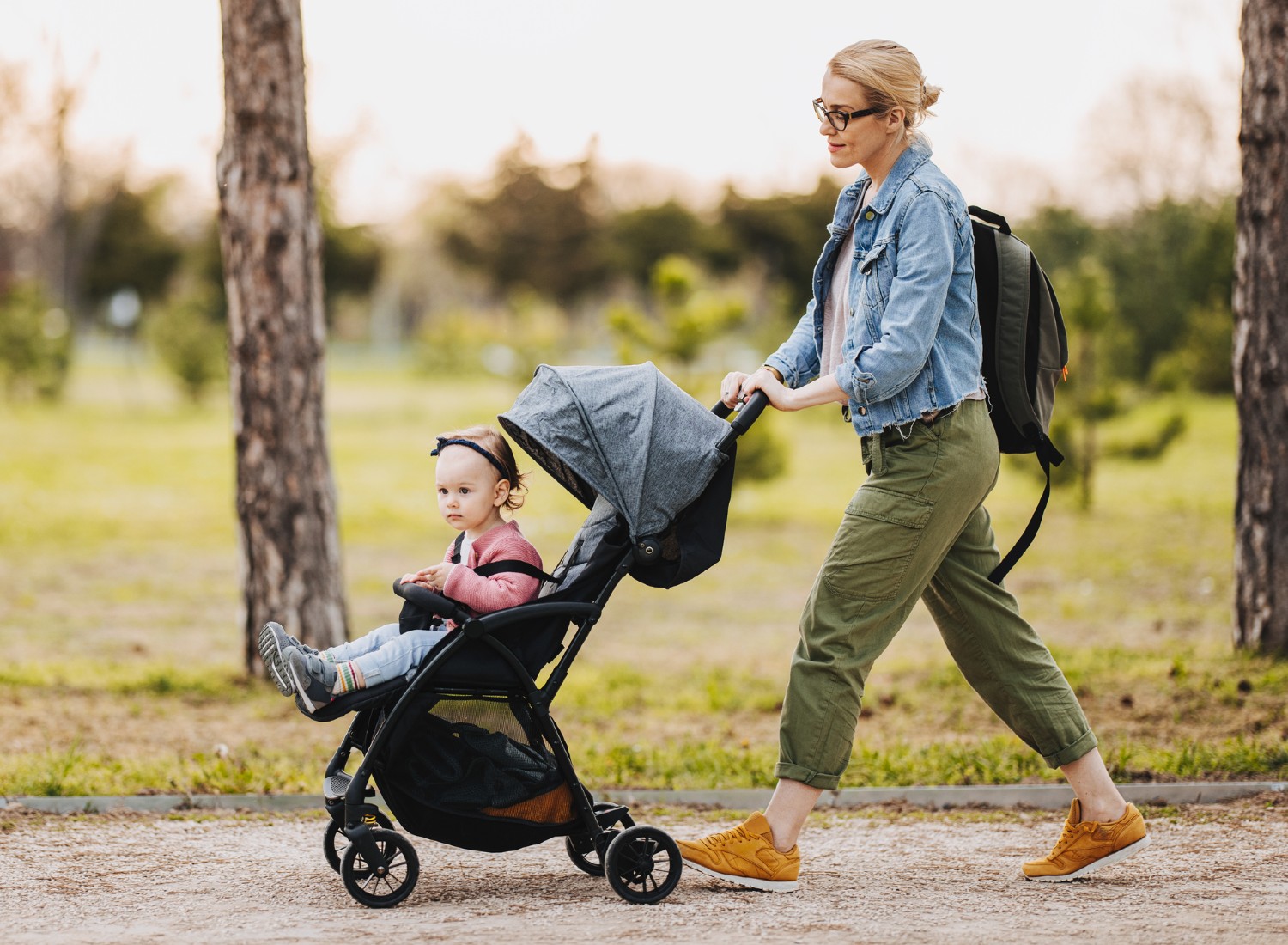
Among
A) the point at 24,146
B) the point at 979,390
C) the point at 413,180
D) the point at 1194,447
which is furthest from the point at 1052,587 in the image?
the point at 413,180

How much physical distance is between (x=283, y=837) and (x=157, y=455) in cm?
1694

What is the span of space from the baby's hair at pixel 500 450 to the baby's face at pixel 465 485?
0.03 m

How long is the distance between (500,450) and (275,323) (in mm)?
2926

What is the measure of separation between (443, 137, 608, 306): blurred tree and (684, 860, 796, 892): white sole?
45841 millimetres

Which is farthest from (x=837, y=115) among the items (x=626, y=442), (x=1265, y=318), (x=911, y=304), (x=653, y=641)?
(x=653, y=641)

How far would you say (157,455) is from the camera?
65.9 feet

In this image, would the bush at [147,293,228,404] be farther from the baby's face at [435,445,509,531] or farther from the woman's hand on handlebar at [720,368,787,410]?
the woman's hand on handlebar at [720,368,787,410]

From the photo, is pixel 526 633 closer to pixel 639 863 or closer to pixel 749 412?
pixel 639 863

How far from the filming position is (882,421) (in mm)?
3451

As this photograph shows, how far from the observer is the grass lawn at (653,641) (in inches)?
202

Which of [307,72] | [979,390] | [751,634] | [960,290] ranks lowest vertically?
[751,634]

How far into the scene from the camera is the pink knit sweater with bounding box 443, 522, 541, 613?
3.44 m

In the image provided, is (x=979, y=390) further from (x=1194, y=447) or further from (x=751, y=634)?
(x=1194, y=447)

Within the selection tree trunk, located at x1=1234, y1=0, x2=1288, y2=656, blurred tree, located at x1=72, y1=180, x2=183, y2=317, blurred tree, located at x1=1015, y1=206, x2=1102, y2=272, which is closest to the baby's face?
tree trunk, located at x1=1234, y1=0, x2=1288, y2=656
